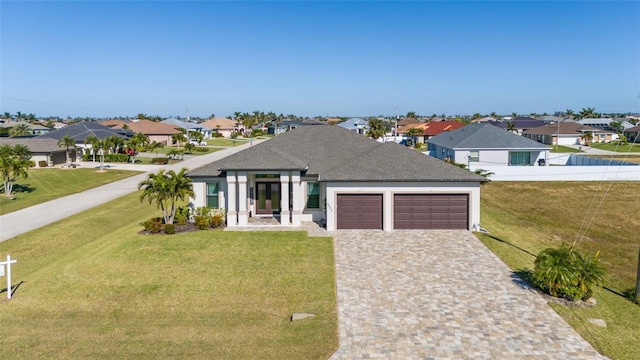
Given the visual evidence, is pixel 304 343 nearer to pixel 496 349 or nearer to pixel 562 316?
pixel 496 349

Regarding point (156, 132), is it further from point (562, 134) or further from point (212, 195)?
point (562, 134)

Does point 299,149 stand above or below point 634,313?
above

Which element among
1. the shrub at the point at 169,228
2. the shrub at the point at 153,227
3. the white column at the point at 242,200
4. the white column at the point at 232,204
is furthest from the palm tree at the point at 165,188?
the white column at the point at 242,200

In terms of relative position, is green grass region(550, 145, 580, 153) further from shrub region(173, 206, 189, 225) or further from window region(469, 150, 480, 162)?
shrub region(173, 206, 189, 225)

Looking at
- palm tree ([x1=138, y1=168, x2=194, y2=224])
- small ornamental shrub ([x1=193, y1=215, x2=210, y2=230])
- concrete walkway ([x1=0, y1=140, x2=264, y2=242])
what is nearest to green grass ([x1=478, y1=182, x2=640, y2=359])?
small ornamental shrub ([x1=193, y1=215, x2=210, y2=230])

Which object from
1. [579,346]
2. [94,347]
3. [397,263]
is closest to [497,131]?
[397,263]

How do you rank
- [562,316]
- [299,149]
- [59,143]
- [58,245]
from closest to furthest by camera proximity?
[562,316]
[58,245]
[299,149]
[59,143]

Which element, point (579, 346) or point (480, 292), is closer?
point (579, 346)

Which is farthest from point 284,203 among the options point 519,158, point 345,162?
point 519,158
